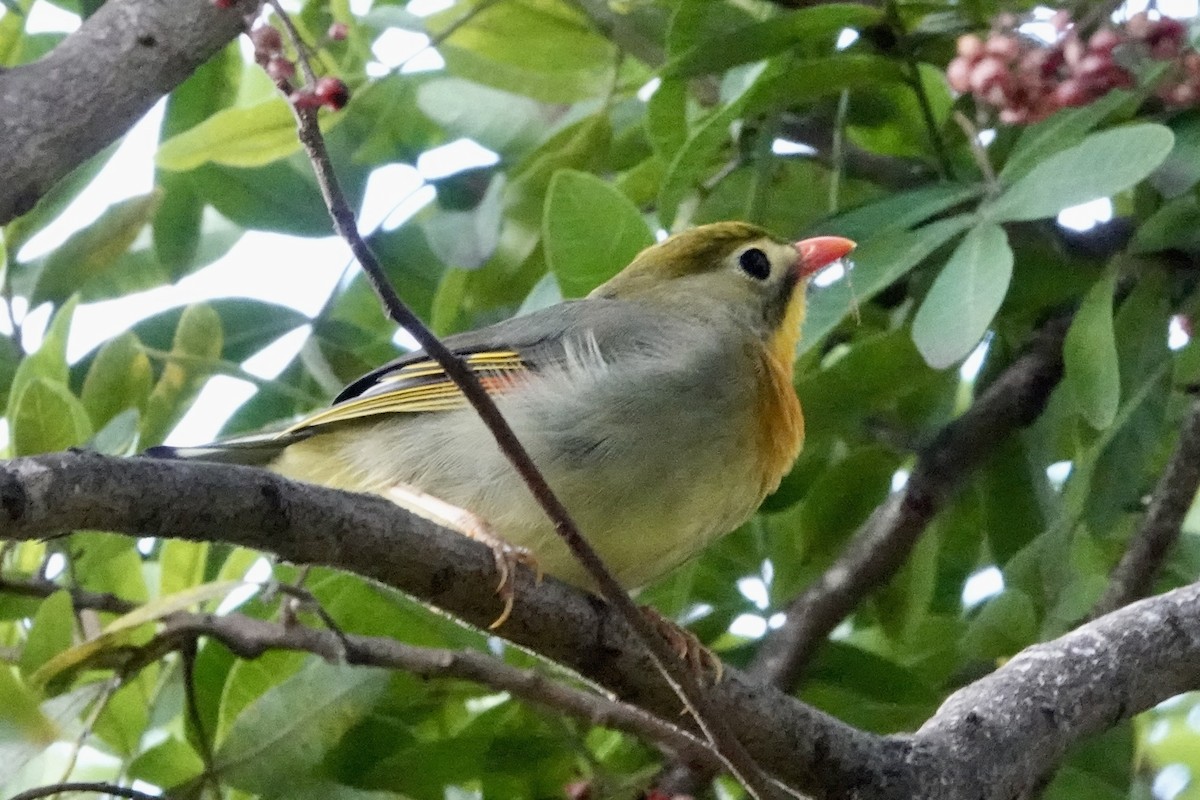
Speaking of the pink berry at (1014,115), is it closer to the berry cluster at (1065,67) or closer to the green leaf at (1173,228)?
the berry cluster at (1065,67)

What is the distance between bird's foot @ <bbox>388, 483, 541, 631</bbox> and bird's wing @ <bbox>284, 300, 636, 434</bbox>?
18cm

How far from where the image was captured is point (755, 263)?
3.94 m

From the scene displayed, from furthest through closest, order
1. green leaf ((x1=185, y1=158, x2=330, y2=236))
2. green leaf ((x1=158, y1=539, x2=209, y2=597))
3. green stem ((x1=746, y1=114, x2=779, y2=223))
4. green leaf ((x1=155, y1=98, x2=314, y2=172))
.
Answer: green leaf ((x1=185, y1=158, x2=330, y2=236)), green stem ((x1=746, y1=114, x2=779, y2=223)), green leaf ((x1=155, y1=98, x2=314, y2=172)), green leaf ((x1=158, y1=539, x2=209, y2=597))

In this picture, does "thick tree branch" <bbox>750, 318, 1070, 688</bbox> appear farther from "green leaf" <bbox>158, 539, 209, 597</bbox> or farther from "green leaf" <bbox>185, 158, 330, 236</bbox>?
"green leaf" <bbox>185, 158, 330, 236</bbox>

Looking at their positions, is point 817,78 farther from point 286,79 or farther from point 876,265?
point 286,79

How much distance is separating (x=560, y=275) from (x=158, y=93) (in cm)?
87

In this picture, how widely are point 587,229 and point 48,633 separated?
1299 mm

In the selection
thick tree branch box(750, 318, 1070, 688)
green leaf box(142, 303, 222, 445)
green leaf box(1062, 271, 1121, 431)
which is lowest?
thick tree branch box(750, 318, 1070, 688)

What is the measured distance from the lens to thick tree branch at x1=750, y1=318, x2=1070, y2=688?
353 centimetres

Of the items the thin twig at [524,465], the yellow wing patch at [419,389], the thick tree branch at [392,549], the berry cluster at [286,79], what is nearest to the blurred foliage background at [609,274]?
the yellow wing patch at [419,389]

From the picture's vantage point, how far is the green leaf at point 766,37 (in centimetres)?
332

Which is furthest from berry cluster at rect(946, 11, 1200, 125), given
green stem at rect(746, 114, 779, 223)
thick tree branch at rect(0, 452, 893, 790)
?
thick tree branch at rect(0, 452, 893, 790)

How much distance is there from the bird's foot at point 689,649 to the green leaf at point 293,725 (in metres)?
0.53

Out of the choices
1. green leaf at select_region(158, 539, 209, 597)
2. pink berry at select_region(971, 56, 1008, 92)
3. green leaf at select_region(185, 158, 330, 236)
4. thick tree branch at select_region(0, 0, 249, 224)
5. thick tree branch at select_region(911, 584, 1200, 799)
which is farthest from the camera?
green leaf at select_region(185, 158, 330, 236)
